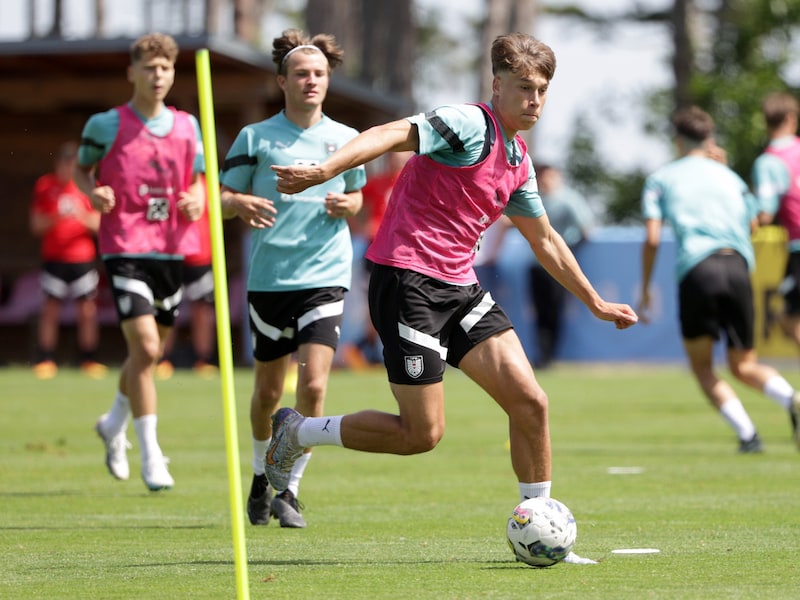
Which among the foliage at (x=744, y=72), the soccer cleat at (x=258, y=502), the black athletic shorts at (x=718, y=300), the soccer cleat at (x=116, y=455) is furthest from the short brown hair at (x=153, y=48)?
the foliage at (x=744, y=72)

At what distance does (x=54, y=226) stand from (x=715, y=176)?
11195mm

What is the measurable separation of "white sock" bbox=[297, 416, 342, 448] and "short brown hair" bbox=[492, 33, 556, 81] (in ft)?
5.49

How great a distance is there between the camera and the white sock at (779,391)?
1135 centimetres

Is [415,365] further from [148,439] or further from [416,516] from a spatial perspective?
[148,439]

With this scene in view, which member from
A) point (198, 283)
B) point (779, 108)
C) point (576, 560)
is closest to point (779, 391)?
point (779, 108)

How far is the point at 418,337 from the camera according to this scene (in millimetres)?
6574

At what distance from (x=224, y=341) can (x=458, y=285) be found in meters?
1.68

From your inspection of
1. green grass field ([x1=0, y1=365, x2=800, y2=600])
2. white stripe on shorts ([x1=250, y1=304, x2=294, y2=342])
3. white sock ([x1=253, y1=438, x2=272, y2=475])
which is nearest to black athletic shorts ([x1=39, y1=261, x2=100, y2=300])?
green grass field ([x1=0, y1=365, x2=800, y2=600])

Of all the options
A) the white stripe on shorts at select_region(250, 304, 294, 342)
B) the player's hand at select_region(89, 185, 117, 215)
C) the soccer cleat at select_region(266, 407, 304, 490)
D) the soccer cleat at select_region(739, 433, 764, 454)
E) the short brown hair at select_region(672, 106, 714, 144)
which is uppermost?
the short brown hair at select_region(672, 106, 714, 144)

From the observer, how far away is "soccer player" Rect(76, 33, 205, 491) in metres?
9.20

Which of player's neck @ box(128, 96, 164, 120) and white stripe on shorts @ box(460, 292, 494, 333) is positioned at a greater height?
player's neck @ box(128, 96, 164, 120)

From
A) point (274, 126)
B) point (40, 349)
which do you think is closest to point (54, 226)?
point (40, 349)

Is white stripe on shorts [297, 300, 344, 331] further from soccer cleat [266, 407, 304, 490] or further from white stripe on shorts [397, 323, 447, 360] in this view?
white stripe on shorts [397, 323, 447, 360]

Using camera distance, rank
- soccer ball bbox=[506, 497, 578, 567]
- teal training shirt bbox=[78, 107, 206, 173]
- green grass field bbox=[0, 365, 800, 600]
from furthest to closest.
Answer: teal training shirt bbox=[78, 107, 206, 173]
soccer ball bbox=[506, 497, 578, 567]
green grass field bbox=[0, 365, 800, 600]
